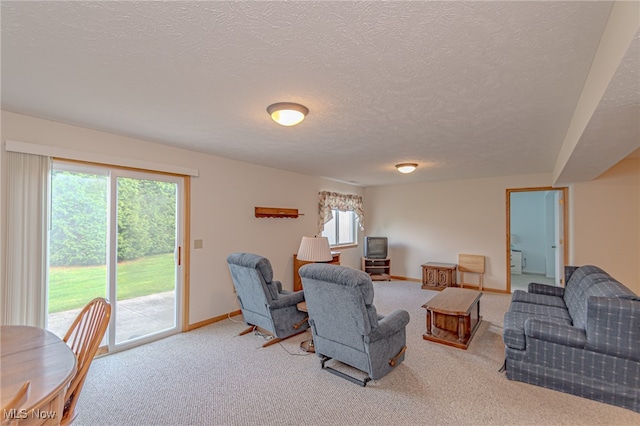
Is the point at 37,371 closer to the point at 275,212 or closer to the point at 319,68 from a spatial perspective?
the point at 319,68

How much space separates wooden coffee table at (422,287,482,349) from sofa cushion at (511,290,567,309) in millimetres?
486

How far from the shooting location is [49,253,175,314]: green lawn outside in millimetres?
2865

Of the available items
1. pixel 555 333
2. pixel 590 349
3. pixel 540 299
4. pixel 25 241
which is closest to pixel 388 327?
pixel 555 333

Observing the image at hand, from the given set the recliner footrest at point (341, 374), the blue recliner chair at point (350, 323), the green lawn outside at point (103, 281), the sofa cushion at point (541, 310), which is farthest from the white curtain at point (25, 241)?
the sofa cushion at point (541, 310)

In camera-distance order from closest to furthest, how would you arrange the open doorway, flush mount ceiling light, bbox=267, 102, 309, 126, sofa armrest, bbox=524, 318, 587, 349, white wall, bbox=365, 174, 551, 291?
flush mount ceiling light, bbox=267, 102, 309, 126 → sofa armrest, bbox=524, 318, 587, 349 → white wall, bbox=365, 174, 551, 291 → the open doorway

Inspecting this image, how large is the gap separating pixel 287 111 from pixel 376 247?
17.1ft

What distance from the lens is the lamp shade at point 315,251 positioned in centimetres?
348

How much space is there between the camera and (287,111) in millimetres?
2293

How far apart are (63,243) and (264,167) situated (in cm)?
282

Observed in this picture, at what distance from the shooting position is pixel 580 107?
2219 millimetres

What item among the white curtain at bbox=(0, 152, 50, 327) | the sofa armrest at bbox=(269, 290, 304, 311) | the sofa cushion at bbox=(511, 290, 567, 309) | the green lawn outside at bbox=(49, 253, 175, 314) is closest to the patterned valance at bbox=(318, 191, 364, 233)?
the sofa armrest at bbox=(269, 290, 304, 311)

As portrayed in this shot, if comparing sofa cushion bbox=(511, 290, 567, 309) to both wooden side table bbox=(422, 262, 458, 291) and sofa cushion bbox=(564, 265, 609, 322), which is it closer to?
→ sofa cushion bbox=(564, 265, 609, 322)

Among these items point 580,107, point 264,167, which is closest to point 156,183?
point 264,167

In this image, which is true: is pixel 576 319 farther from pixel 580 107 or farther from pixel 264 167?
pixel 264 167
